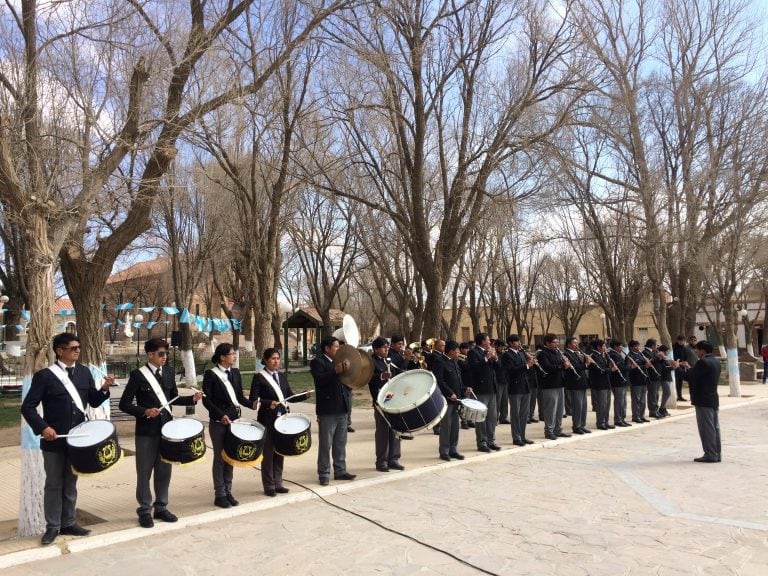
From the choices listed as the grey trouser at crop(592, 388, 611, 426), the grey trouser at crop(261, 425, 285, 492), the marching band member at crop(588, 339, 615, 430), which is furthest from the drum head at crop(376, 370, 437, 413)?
the grey trouser at crop(592, 388, 611, 426)

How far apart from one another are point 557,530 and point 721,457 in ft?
16.0

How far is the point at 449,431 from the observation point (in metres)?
9.66

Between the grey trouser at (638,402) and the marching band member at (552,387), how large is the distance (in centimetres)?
297

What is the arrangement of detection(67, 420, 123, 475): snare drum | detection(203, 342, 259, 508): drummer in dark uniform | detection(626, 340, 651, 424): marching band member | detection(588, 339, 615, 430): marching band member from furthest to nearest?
detection(626, 340, 651, 424): marching band member < detection(588, 339, 615, 430): marching band member < detection(203, 342, 259, 508): drummer in dark uniform < detection(67, 420, 123, 475): snare drum

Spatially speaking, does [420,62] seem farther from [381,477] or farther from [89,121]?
[381,477]

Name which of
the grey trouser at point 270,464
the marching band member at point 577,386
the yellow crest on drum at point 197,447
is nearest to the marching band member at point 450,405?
the grey trouser at point 270,464

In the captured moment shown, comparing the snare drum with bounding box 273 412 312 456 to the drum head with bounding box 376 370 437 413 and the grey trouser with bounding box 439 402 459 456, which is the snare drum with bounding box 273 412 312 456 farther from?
the grey trouser with bounding box 439 402 459 456

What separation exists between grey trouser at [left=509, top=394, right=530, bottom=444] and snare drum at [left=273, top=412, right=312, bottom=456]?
184 inches

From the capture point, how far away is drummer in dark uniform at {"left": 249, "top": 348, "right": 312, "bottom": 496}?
7.44 metres

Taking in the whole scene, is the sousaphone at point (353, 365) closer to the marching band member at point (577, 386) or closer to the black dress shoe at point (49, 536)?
the black dress shoe at point (49, 536)

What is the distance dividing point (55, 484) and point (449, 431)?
555 centimetres

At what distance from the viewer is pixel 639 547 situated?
550cm

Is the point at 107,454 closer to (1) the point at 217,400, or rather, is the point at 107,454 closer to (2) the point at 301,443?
(1) the point at 217,400

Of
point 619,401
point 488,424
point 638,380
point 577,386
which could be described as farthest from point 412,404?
point 638,380
